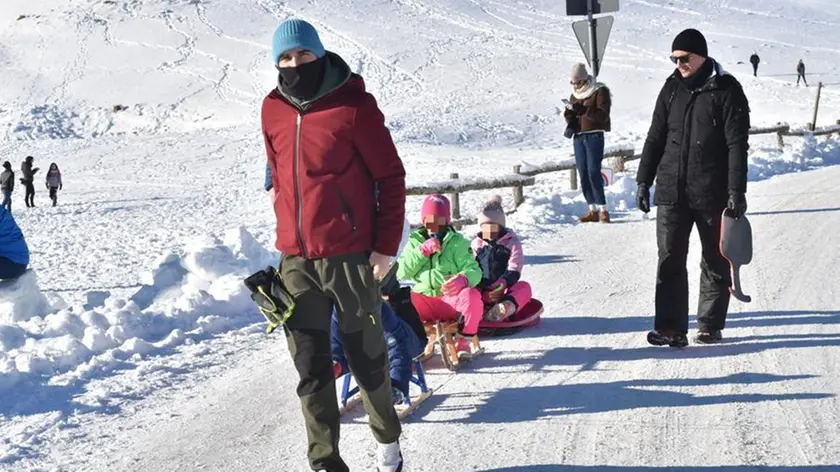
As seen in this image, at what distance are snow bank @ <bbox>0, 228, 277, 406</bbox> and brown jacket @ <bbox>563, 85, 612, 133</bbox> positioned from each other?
12.8 feet

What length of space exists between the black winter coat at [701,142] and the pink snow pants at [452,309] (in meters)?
1.32

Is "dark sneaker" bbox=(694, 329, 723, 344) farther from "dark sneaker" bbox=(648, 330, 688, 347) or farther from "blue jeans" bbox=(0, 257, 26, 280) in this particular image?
"blue jeans" bbox=(0, 257, 26, 280)

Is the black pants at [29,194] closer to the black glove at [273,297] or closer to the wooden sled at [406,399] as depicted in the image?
the wooden sled at [406,399]

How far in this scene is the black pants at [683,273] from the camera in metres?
6.68

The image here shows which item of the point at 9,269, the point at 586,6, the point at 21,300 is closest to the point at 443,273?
the point at 21,300

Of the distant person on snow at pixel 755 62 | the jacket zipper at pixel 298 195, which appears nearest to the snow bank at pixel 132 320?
the jacket zipper at pixel 298 195

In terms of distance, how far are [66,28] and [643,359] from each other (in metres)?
67.0

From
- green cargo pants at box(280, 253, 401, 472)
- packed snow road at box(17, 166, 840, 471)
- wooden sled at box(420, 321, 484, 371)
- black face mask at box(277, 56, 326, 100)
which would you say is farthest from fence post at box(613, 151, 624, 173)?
black face mask at box(277, 56, 326, 100)

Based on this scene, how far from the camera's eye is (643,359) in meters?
6.63

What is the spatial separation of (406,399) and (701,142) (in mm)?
2423

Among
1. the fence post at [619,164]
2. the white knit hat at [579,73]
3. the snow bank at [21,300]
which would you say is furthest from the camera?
the fence post at [619,164]

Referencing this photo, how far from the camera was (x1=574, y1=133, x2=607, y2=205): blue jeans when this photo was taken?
12086mm

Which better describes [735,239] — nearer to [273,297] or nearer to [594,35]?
[273,297]

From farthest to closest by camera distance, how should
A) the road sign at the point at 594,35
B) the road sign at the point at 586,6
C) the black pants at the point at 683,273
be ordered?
the road sign at the point at 594,35 < the road sign at the point at 586,6 < the black pants at the point at 683,273
